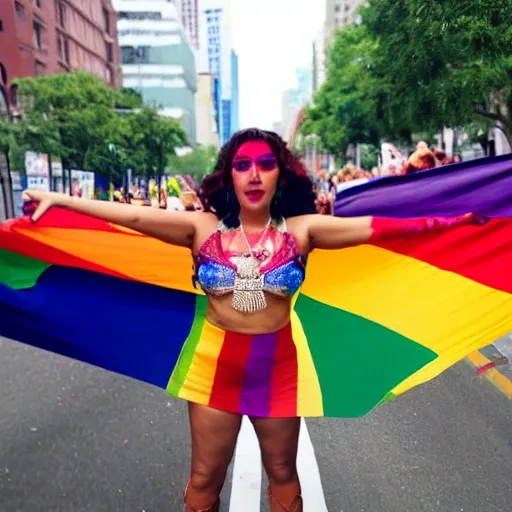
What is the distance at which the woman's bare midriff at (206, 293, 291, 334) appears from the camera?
2490mm

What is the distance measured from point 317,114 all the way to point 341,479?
34.7m

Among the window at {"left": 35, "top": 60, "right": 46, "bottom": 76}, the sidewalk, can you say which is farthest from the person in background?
the window at {"left": 35, "top": 60, "right": 46, "bottom": 76}

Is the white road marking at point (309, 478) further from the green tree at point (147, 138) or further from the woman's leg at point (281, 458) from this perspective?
the green tree at point (147, 138)

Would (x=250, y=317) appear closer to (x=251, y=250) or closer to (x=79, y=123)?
(x=251, y=250)

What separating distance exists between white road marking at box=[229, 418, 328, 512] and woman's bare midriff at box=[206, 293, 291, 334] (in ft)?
4.35

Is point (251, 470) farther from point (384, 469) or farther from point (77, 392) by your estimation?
point (77, 392)

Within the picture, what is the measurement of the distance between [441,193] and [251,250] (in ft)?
3.78

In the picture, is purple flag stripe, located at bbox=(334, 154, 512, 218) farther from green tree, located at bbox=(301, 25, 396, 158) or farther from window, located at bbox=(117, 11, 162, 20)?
window, located at bbox=(117, 11, 162, 20)

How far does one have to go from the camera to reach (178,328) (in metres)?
2.99

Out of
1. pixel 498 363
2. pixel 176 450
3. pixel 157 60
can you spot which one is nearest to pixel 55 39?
pixel 498 363

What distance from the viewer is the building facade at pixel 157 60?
113 metres

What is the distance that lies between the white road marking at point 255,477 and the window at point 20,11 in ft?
123

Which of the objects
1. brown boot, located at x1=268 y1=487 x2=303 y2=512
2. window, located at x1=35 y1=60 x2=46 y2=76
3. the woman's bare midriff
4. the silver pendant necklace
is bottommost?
brown boot, located at x1=268 y1=487 x2=303 y2=512

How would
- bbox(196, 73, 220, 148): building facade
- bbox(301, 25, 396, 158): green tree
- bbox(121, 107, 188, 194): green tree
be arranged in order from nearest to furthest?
bbox(301, 25, 396, 158): green tree → bbox(121, 107, 188, 194): green tree → bbox(196, 73, 220, 148): building facade
